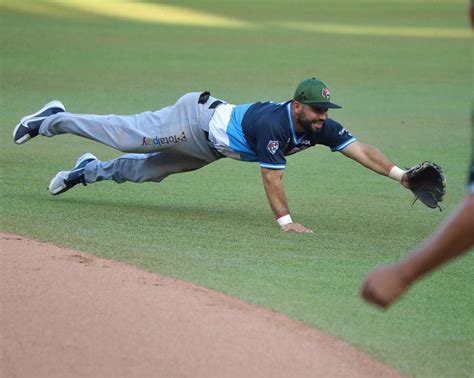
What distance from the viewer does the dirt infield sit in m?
6.16

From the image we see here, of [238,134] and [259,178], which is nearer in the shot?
[238,134]

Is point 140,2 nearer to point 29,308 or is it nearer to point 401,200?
point 401,200

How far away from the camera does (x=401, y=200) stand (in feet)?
38.9

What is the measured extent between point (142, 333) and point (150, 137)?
385 centimetres

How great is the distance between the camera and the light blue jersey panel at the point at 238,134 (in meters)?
9.94

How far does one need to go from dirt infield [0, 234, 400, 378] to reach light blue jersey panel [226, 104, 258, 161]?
2.18 metres

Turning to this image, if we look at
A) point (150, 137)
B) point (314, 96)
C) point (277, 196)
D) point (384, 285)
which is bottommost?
point (277, 196)

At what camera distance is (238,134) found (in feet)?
32.6

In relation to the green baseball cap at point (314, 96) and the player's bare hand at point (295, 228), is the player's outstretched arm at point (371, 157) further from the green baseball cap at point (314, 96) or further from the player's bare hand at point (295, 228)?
the player's bare hand at point (295, 228)

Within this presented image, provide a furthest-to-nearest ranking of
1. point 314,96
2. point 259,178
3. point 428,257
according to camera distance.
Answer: point 259,178 < point 314,96 < point 428,257

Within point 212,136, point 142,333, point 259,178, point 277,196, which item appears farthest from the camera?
point 259,178

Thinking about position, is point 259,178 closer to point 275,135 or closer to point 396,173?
point 396,173

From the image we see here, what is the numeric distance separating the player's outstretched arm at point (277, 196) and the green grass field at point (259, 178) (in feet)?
0.46

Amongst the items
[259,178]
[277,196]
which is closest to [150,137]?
[277,196]
